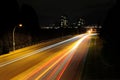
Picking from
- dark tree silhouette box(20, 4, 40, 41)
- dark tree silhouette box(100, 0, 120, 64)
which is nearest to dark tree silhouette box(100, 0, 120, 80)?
dark tree silhouette box(100, 0, 120, 64)

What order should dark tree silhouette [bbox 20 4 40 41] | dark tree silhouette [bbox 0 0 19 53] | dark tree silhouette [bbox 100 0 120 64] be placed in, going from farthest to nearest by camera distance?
dark tree silhouette [bbox 20 4 40 41]
dark tree silhouette [bbox 0 0 19 53]
dark tree silhouette [bbox 100 0 120 64]

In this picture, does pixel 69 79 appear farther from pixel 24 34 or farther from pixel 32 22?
pixel 32 22

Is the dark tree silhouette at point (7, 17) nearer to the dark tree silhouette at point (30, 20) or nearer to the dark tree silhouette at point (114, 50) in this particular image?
the dark tree silhouette at point (30, 20)

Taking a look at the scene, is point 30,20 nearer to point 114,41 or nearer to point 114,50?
point 114,41

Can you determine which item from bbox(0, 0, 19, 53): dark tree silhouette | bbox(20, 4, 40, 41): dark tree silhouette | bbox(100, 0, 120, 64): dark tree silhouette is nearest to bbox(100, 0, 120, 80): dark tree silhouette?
bbox(100, 0, 120, 64): dark tree silhouette

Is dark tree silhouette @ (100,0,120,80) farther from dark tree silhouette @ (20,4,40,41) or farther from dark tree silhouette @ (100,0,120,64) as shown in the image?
dark tree silhouette @ (20,4,40,41)

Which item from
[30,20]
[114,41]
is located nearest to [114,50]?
[114,41]

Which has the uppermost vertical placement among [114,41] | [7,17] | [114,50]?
[7,17]

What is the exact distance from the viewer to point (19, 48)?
6203 cm

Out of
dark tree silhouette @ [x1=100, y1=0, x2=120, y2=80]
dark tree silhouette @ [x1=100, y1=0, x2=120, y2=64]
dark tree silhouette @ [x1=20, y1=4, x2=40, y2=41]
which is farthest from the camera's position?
dark tree silhouette @ [x1=20, y1=4, x2=40, y2=41]

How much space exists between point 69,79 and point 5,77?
22.7 feet

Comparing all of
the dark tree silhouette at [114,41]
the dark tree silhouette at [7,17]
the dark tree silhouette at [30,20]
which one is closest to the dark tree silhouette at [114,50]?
the dark tree silhouette at [114,41]

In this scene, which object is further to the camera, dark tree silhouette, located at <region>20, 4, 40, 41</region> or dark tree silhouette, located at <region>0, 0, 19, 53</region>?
dark tree silhouette, located at <region>20, 4, 40, 41</region>

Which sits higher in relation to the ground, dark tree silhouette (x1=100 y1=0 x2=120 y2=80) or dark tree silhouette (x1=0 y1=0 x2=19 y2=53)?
dark tree silhouette (x1=0 y1=0 x2=19 y2=53)
